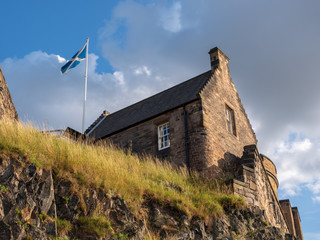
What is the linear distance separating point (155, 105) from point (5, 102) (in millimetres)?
9468

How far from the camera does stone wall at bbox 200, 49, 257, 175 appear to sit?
18.8 meters

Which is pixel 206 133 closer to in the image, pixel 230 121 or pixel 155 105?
pixel 230 121

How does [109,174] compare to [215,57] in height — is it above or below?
below

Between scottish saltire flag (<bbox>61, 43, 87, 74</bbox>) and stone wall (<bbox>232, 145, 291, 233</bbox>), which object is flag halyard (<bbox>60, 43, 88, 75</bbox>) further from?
stone wall (<bbox>232, 145, 291, 233</bbox>)

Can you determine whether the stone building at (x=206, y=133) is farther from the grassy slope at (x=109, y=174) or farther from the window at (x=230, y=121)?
the grassy slope at (x=109, y=174)

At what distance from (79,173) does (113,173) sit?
135 cm

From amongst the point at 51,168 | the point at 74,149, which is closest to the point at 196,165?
the point at 74,149

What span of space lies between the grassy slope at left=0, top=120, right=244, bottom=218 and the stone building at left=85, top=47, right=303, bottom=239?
7.85 feet

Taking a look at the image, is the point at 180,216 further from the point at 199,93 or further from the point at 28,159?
the point at 199,93

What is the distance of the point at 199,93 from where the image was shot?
1944 cm

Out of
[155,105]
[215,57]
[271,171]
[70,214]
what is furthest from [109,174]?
[271,171]

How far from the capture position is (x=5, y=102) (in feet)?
51.8

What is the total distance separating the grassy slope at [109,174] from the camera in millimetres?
10539

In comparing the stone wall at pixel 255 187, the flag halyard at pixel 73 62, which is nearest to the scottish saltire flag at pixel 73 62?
the flag halyard at pixel 73 62
